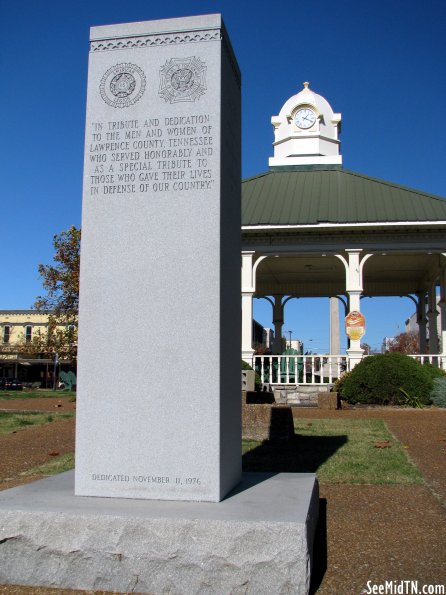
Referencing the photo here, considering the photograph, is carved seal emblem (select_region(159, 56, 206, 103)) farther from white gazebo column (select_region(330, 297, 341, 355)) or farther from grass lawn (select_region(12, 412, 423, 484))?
white gazebo column (select_region(330, 297, 341, 355))

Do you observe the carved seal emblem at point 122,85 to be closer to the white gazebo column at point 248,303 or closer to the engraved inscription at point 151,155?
the engraved inscription at point 151,155

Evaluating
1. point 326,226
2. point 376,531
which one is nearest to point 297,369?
point 326,226

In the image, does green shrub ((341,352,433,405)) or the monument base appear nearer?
the monument base

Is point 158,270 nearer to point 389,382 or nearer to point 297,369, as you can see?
point 389,382

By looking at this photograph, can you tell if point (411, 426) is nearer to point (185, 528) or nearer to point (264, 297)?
point (185, 528)

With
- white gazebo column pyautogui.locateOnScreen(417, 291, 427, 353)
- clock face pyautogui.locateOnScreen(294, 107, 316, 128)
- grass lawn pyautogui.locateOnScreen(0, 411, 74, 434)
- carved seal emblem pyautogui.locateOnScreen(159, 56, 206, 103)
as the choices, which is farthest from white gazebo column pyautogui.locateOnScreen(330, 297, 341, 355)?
carved seal emblem pyautogui.locateOnScreen(159, 56, 206, 103)

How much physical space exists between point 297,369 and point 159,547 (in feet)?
49.9

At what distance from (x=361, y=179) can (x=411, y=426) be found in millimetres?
12673

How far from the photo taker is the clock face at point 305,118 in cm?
2320

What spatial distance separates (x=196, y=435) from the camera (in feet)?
14.2

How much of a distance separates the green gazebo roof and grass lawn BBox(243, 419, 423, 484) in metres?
9.53

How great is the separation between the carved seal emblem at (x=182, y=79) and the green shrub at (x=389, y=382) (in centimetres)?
1175

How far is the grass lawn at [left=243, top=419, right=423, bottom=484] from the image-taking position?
644cm

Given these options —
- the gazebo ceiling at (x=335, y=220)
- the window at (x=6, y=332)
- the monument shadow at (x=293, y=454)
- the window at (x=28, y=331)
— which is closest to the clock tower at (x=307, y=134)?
the gazebo ceiling at (x=335, y=220)
